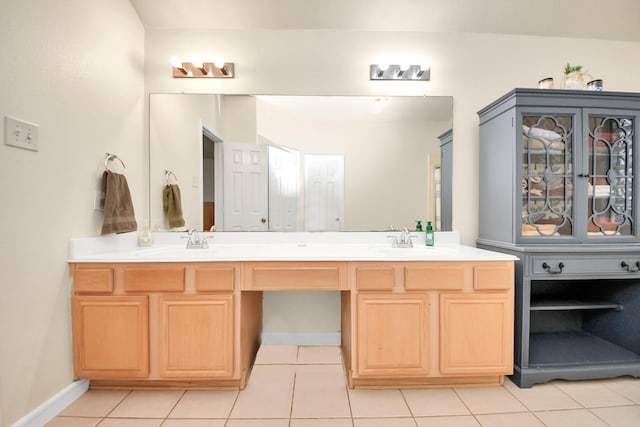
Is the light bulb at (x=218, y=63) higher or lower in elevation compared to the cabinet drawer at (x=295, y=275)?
higher

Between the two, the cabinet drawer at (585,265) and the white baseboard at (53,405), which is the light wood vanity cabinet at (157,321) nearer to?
the white baseboard at (53,405)

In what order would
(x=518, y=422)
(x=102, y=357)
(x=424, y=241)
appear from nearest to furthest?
(x=518, y=422), (x=102, y=357), (x=424, y=241)

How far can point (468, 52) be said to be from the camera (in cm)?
220

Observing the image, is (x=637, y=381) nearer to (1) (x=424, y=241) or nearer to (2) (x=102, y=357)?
(1) (x=424, y=241)

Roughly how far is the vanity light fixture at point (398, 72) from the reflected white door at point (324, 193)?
2.18 ft

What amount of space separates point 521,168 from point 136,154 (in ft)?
8.37

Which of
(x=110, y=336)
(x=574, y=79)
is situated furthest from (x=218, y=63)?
(x=574, y=79)

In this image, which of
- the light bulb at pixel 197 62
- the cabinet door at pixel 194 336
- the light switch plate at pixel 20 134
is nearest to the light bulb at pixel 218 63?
the light bulb at pixel 197 62

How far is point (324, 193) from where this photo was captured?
217 cm

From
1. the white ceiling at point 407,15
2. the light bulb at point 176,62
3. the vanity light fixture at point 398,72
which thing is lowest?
the vanity light fixture at point 398,72

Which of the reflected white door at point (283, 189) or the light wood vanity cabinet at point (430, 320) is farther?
the reflected white door at point (283, 189)

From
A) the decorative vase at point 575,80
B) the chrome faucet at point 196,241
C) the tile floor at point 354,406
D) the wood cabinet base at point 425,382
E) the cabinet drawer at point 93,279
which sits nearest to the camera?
the tile floor at point 354,406

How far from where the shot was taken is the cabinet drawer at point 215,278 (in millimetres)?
1588

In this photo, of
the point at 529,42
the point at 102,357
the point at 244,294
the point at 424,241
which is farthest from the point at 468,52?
the point at 102,357
